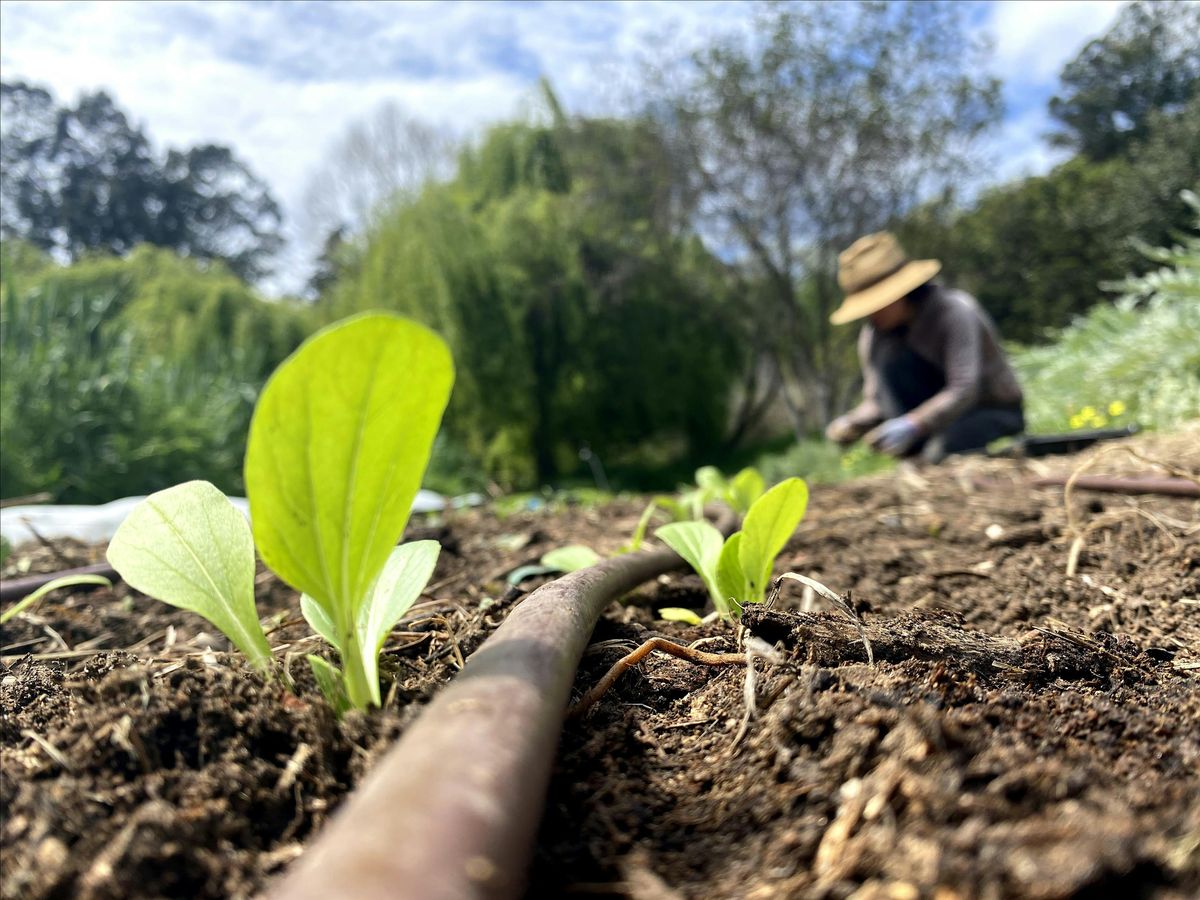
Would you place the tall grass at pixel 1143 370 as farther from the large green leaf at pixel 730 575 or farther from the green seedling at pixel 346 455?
the green seedling at pixel 346 455

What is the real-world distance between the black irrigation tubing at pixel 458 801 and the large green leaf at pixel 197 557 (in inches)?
10.8

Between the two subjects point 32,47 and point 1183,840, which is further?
point 32,47

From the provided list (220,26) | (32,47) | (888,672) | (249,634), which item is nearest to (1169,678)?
(888,672)

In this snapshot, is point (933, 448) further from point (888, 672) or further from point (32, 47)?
point (32, 47)

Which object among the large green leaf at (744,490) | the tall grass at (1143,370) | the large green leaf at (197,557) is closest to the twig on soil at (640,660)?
the large green leaf at (197,557)

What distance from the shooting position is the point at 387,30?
1.85m

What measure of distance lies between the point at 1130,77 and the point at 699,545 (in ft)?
35.1

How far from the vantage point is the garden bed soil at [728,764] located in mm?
393

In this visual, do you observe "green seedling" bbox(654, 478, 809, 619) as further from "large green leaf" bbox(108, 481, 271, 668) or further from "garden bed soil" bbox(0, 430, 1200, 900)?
"large green leaf" bbox(108, 481, 271, 668)

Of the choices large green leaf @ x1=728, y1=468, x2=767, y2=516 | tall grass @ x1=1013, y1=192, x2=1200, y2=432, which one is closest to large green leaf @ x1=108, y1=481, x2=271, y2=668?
large green leaf @ x1=728, y1=468, x2=767, y2=516

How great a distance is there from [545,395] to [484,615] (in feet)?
39.0

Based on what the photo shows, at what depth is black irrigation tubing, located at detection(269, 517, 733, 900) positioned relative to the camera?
0.33m

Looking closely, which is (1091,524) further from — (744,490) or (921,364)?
(921,364)

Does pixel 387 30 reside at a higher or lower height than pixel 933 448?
higher
